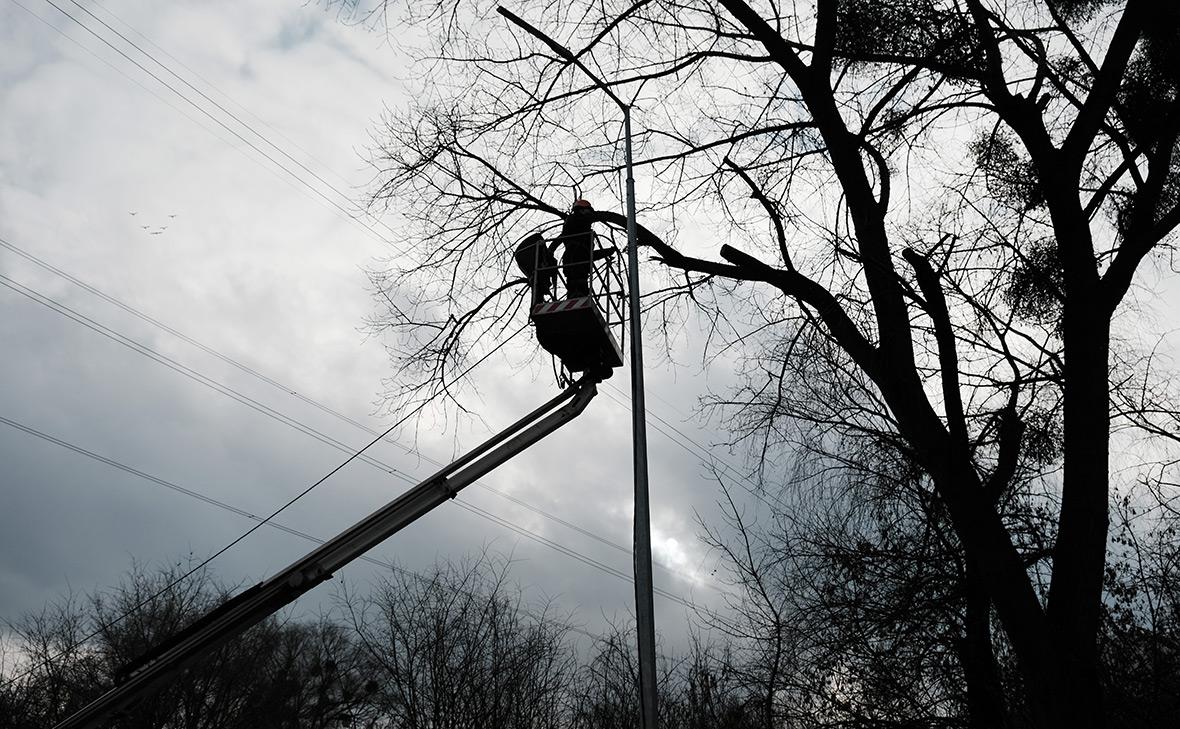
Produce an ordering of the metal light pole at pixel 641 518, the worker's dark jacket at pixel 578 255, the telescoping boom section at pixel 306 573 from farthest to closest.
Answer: the worker's dark jacket at pixel 578 255 → the telescoping boom section at pixel 306 573 → the metal light pole at pixel 641 518

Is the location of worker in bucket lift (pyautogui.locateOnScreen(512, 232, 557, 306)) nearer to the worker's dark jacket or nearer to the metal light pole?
the worker's dark jacket

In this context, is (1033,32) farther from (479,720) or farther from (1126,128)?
(479,720)

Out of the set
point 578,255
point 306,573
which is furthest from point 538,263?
point 306,573

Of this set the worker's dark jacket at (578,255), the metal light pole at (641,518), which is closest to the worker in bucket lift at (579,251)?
the worker's dark jacket at (578,255)

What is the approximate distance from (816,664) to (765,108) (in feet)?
17.0

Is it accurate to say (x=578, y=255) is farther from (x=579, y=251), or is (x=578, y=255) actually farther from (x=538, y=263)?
(x=538, y=263)

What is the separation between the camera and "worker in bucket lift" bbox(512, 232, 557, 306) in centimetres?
738

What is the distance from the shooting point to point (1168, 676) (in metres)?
6.66

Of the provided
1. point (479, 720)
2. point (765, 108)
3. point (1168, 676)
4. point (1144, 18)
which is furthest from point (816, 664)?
point (479, 720)

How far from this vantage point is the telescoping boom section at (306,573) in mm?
5414

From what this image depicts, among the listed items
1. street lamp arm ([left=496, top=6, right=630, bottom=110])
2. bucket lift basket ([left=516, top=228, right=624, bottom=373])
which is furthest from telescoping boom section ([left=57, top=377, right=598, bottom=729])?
street lamp arm ([left=496, top=6, right=630, bottom=110])

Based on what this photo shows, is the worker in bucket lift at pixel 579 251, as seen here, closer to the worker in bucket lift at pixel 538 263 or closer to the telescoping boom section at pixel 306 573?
the worker in bucket lift at pixel 538 263

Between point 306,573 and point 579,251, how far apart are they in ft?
11.1

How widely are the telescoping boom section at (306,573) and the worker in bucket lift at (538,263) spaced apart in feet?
3.05
